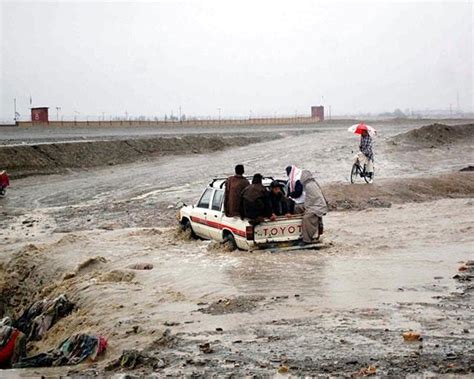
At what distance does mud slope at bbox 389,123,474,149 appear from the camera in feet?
149

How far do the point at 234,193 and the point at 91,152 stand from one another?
86.2 feet

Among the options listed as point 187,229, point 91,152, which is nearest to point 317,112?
point 91,152

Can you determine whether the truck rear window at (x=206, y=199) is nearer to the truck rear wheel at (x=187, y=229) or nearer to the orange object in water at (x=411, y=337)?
the truck rear wheel at (x=187, y=229)

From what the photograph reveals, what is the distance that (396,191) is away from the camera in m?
25.2

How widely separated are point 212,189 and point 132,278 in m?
3.60

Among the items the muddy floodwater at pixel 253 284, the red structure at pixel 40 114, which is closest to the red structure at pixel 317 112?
the red structure at pixel 40 114

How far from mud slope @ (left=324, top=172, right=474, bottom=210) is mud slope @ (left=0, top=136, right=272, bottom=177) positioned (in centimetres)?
1635

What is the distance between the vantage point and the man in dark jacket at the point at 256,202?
14.1 m

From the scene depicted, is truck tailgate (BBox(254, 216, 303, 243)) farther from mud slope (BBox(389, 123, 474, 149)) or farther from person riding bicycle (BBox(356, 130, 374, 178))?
mud slope (BBox(389, 123, 474, 149))

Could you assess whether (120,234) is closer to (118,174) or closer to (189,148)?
(118,174)

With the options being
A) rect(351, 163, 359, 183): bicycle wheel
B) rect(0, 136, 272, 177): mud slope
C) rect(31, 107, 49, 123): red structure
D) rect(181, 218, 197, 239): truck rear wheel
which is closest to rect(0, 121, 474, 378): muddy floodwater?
rect(181, 218, 197, 239): truck rear wheel

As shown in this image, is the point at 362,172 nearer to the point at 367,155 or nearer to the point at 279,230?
the point at 367,155

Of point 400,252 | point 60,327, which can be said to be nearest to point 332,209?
point 400,252

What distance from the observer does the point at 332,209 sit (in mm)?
22297
